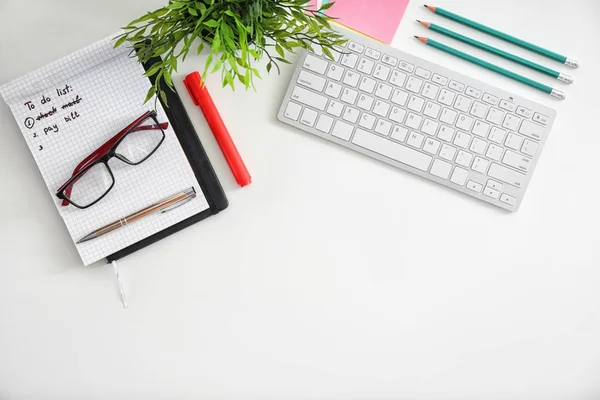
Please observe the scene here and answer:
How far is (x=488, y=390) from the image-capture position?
891 millimetres

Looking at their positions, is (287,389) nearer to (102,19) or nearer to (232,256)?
(232,256)

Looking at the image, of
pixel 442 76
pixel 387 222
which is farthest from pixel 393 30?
pixel 387 222

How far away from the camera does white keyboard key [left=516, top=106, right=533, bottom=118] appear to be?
0.85 meters

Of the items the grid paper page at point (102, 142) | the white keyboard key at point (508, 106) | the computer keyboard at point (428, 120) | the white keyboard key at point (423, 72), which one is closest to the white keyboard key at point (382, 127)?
the computer keyboard at point (428, 120)

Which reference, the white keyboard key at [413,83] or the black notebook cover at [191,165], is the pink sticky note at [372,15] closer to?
the white keyboard key at [413,83]

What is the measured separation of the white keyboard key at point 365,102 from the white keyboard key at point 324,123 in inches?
2.2

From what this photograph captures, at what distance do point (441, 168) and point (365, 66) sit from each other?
22 cm

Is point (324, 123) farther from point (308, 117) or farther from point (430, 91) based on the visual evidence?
point (430, 91)

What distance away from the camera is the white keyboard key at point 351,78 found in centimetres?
85

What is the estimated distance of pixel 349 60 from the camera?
33.4 inches

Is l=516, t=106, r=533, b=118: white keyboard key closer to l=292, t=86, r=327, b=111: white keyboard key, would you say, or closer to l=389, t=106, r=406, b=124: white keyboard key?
l=389, t=106, r=406, b=124: white keyboard key

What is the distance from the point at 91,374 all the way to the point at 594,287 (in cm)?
92

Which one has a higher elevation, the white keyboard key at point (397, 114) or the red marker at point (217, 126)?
the white keyboard key at point (397, 114)

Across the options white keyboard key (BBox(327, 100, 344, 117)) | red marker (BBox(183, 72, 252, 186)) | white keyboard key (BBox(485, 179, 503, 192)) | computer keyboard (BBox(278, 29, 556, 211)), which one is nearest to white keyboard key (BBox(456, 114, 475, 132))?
computer keyboard (BBox(278, 29, 556, 211))
